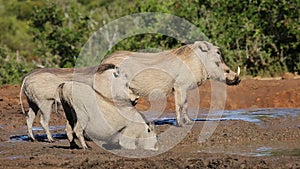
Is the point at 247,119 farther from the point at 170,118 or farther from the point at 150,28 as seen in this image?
the point at 150,28

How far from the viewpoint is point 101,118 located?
7.88m

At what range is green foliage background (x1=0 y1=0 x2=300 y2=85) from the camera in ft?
53.0

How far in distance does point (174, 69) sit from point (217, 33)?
6.94m

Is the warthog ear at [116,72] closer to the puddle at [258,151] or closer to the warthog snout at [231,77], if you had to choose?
the puddle at [258,151]

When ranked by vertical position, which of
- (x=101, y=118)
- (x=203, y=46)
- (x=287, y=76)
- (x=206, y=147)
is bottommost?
(x=287, y=76)

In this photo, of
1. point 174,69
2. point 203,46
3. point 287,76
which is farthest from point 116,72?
point 287,76

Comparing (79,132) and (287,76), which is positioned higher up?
(79,132)

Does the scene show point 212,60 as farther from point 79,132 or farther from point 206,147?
point 79,132

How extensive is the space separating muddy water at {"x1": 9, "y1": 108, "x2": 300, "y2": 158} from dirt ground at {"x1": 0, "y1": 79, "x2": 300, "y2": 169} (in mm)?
12

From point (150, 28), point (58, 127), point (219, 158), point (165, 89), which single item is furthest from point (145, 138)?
point (150, 28)

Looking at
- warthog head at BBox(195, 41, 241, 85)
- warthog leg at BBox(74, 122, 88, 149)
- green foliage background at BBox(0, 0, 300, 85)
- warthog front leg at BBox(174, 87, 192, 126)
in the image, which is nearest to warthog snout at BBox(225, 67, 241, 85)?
warthog head at BBox(195, 41, 241, 85)

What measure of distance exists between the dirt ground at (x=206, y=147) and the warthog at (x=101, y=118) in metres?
0.24

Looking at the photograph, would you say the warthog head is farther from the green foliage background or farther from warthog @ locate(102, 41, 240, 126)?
the green foliage background

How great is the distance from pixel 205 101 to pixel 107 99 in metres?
5.54
